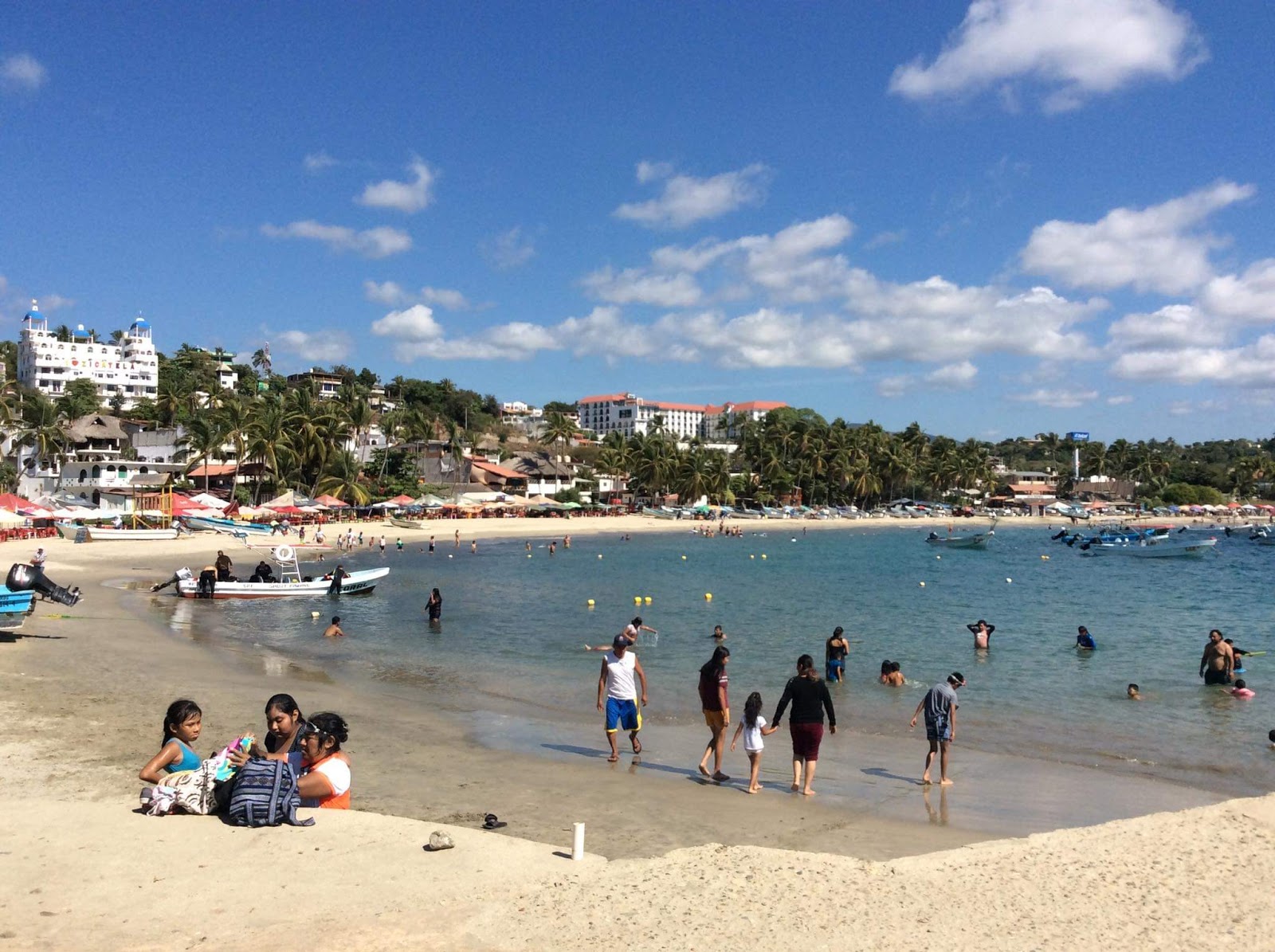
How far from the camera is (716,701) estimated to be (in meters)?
10.6


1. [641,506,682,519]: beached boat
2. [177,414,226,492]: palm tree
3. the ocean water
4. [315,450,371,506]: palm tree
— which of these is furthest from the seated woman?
[641,506,682,519]: beached boat

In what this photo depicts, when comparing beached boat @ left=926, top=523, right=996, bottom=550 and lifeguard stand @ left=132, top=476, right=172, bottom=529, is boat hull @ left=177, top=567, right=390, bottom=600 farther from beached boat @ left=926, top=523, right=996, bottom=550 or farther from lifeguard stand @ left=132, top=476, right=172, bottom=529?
beached boat @ left=926, top=523, right=996, bottom=550

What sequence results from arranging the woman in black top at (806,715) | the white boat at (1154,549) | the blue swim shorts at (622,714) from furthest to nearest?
the white boat at (1154,549), the blue swim shorts at (622,714), the woman in black top at (806,715)

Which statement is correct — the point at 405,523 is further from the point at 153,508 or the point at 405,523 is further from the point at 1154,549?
the point at 1154,549

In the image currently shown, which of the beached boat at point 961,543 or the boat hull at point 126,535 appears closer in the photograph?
the boat hull at point 126,535

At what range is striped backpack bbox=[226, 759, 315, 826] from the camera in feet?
22.6

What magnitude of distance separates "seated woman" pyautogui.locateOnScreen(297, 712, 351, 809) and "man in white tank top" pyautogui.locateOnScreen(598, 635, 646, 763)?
153 inches

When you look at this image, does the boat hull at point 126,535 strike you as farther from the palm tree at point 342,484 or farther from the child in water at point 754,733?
the child in water at point 754,733

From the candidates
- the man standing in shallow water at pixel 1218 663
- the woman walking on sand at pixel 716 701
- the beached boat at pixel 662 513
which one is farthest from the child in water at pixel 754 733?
the beached boat at pixel 662 513

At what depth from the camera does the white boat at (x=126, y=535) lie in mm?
47000

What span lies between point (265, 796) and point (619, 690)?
16.5ft

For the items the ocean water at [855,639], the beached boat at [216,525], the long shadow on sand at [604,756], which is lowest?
the ocean water at [855,639]

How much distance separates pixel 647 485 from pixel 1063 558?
49610 millimetres

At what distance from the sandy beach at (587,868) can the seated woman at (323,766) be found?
17 centimetres
